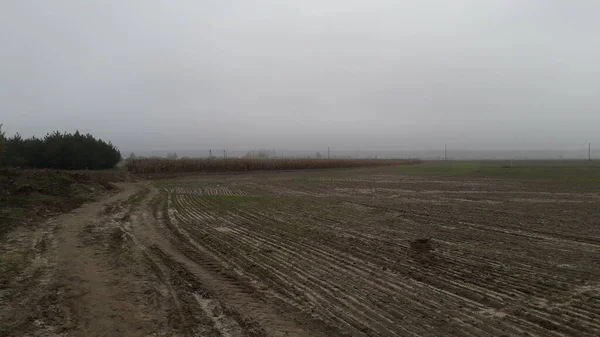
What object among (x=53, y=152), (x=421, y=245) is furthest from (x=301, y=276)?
(x=53, y=152)

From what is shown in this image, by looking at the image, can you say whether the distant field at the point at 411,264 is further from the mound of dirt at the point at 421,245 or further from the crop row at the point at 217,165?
the crop row at the point at 217,165

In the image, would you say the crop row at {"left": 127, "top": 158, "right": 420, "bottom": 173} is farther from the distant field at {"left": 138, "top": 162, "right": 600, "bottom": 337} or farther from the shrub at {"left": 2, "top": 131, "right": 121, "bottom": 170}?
the distant field at {"left": 138, "top": 162, "right": 600, "bottom": 337}

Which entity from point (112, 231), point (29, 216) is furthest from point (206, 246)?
point (29, 216)

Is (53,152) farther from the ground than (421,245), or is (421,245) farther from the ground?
(53,152)

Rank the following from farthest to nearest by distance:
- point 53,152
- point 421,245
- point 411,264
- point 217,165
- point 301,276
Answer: point 217,165 → point 53,152 → point 421,245 → point 411,264 → point 301,276

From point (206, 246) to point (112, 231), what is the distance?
3.45 m

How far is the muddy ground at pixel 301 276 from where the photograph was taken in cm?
461

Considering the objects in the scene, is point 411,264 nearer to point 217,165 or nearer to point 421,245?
point 421,245

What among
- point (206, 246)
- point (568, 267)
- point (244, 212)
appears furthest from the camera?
point (244, 212)

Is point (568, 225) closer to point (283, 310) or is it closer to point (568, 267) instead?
point (568, 267)

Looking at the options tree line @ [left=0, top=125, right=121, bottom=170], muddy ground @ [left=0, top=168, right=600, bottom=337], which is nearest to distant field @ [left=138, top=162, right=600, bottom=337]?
muddy ground @ [left=0, top=168, right=600, bottom=337]

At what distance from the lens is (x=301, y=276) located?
6461 mm

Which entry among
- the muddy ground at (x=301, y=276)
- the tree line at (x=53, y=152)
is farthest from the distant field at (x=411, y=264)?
the tree line at (x=53, y=152)

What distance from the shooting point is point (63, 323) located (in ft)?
14.7
